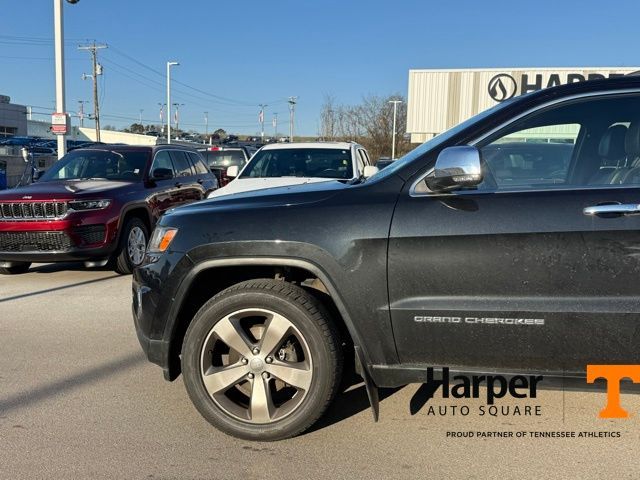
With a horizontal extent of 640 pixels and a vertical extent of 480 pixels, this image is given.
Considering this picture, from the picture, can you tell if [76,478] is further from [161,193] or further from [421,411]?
[161,193]

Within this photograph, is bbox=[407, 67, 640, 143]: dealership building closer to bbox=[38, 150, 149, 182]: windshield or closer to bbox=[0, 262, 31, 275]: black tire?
bbox=[38, 150, 149, 182]: windshield

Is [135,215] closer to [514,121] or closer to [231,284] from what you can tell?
[231,284]

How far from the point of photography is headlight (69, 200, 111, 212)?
7.18 meters

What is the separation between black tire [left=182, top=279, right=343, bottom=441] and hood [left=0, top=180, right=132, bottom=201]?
4.78 meters

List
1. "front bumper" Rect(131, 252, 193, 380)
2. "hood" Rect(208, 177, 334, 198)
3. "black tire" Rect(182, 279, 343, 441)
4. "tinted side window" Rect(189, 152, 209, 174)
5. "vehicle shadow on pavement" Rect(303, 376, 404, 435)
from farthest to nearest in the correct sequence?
"tinted side window" Rect(189, 152, 209, 174), "hood" Rect(208, 177, 334, 198), "vehicle shadow on pavement" Rect(303, 376, 404, 435), "front bumper" Rect(131, 252, 193, 380), "black tire" Rect(182, 279, 343, 441)

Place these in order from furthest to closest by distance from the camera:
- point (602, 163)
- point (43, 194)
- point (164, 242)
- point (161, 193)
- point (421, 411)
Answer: point (161, 193)
point (43, 194)
point (421, 411)
point (164, 242)
point (602, 163)

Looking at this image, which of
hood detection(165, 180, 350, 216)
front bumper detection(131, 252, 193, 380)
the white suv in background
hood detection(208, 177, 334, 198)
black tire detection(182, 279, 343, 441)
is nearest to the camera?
black tire detection(182, 279, 343, 441)

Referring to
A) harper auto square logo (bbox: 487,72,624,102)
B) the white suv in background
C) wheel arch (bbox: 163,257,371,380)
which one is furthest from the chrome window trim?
harper auto square logo (bbox: 487,72,624,102)

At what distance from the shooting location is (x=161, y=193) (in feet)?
28.1

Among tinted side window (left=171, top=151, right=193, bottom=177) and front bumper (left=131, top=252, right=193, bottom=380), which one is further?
tinted side window (left=171, top=151, right=193, bottom=177)

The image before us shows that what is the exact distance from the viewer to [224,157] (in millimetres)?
16953

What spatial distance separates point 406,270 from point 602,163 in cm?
122

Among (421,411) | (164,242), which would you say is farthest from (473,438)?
(164,242)

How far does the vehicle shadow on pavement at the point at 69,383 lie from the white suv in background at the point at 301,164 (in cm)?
375
